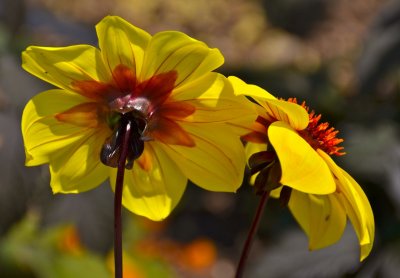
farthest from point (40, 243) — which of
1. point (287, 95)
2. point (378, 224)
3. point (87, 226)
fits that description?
point (287, 95)

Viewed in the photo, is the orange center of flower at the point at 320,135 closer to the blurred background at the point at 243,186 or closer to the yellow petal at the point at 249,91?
the yellow petal at the point at 249,91

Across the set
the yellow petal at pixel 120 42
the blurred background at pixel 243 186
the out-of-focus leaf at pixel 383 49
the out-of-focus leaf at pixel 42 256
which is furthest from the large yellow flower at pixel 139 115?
the out-of-focus leaf at pixel 383 49

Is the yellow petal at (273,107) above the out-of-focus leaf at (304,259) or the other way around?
→ above

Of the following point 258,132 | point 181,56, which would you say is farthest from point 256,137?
point 181,56

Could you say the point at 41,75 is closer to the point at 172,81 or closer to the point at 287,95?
the point at 172,81

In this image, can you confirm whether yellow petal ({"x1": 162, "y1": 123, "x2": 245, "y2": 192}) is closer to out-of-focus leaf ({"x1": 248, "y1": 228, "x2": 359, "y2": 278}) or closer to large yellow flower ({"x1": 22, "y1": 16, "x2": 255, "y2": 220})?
large yellow flower ({"x1": 22, "y1": 16, "x2": 255, "y2": 220})

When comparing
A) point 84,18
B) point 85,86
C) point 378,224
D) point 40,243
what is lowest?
point 84,18

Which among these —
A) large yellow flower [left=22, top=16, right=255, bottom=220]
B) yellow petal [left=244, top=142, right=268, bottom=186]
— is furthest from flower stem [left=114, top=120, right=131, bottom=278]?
yellow petal [left=244, top=142, right=268, bottom=186]
